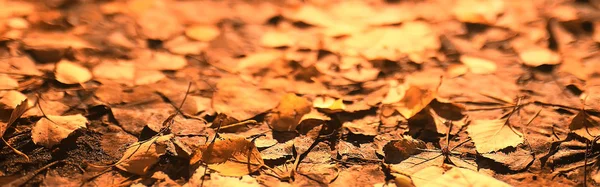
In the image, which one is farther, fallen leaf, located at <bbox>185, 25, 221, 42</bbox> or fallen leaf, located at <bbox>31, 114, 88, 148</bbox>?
fallen leaf, located at <bbox>31, 114, 88, 148</bbox>

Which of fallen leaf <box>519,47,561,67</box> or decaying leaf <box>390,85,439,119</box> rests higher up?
fallen leaf <box>519,47,561,67</box>

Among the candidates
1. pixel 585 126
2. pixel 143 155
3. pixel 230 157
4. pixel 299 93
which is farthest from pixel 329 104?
pixel 585 126

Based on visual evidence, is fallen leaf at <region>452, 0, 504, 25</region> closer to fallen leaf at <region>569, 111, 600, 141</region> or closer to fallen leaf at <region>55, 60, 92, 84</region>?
fallen leaf at <region>569, 111, 600, 141</region>

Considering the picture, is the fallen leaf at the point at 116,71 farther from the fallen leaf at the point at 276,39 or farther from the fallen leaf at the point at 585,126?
the fallen leaf at the point at 585,126

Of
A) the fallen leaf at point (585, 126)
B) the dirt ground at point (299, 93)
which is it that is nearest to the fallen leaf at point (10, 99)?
the dirt ground at point (299, 93)

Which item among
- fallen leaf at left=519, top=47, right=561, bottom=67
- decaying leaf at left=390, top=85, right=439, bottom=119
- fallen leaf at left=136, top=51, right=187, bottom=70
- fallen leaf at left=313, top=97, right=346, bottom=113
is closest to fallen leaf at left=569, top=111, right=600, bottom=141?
fallen leaf at left=519, top=47, right=561, bottom=67

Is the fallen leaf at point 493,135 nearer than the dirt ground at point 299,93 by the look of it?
No
